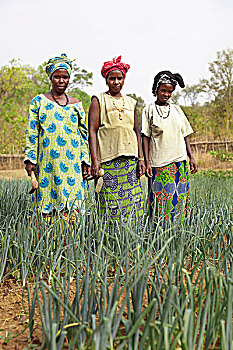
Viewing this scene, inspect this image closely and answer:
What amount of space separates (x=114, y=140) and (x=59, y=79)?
0.62m

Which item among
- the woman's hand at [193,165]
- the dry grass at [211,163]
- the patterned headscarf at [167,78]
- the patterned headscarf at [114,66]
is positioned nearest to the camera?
the patterned headscarf at [114,66]

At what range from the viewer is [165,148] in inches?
117

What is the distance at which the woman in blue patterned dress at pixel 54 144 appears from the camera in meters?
2.61

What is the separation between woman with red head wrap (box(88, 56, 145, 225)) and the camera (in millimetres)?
2732

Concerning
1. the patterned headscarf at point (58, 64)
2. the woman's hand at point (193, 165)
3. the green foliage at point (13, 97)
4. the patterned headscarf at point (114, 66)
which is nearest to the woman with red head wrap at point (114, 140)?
the patterned headscarf at point (114, 66)

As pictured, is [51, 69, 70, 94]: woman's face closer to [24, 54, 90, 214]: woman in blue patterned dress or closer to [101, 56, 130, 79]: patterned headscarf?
[24, 54, 90, 214]: woman in blue patterned dress

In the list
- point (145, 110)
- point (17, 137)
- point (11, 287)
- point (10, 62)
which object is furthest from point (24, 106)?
point (11, 287)

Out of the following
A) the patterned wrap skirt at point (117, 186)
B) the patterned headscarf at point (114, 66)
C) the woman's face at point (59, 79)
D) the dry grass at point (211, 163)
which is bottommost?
the dry grass at point (211, 163)

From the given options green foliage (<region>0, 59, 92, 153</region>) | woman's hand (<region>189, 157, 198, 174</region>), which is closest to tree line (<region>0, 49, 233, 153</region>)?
green foliage (<region>0, 59, 92, 153</region>)

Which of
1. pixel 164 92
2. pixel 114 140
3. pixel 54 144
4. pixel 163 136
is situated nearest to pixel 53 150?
pixel 54 144

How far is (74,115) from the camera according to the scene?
269 cm

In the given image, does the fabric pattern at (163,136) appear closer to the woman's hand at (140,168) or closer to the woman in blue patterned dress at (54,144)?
the woman's hand at (140,168)

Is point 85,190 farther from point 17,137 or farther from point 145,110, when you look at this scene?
point 17,137

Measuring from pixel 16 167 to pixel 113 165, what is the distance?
12.1 meters
